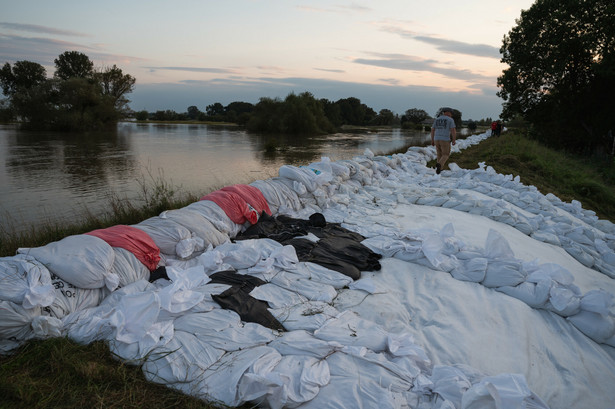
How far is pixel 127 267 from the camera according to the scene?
2.30m

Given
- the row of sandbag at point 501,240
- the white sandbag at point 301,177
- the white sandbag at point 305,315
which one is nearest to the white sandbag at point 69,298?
the white sandbag at point 305,315

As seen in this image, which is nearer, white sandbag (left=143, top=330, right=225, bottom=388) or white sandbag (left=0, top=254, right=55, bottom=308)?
white sandbag (left=143, top=330, right=225, bottom=388)

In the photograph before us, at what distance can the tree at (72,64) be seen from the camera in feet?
105

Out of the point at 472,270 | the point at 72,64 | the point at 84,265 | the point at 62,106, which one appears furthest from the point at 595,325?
the point at 72,64

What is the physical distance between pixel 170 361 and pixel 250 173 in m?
8.11

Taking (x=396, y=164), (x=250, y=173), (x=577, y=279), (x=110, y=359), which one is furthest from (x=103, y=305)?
(x=250, y=173)

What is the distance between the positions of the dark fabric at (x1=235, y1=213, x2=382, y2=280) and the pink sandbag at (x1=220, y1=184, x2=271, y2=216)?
0.12 metres

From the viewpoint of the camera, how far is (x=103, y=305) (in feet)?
6.71

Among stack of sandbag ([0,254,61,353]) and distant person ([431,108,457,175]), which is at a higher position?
distant person ([431,108,457,175])

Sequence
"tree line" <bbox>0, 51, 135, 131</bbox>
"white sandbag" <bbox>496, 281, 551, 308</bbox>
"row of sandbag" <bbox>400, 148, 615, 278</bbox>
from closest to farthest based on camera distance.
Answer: "white sandbag" <bbox>496, 281, 551, 308</bbox>
"row of sandbag" <bbox>400, 148, 615, 278</bbox>
"tree line" <bbox>0, 51, 135, 131</bbox>

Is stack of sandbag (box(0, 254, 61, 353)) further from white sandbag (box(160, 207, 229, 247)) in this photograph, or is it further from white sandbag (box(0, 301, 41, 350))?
white sandbag (box(160, 207, 229, 247))

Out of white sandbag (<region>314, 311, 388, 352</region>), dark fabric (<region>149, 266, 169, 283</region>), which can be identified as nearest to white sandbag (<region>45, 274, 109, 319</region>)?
dark fabric (<region>149, 266, 169, 283</region>)

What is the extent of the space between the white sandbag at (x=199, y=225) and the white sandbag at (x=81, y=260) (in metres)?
0.71

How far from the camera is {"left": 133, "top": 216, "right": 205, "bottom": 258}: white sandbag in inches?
107
